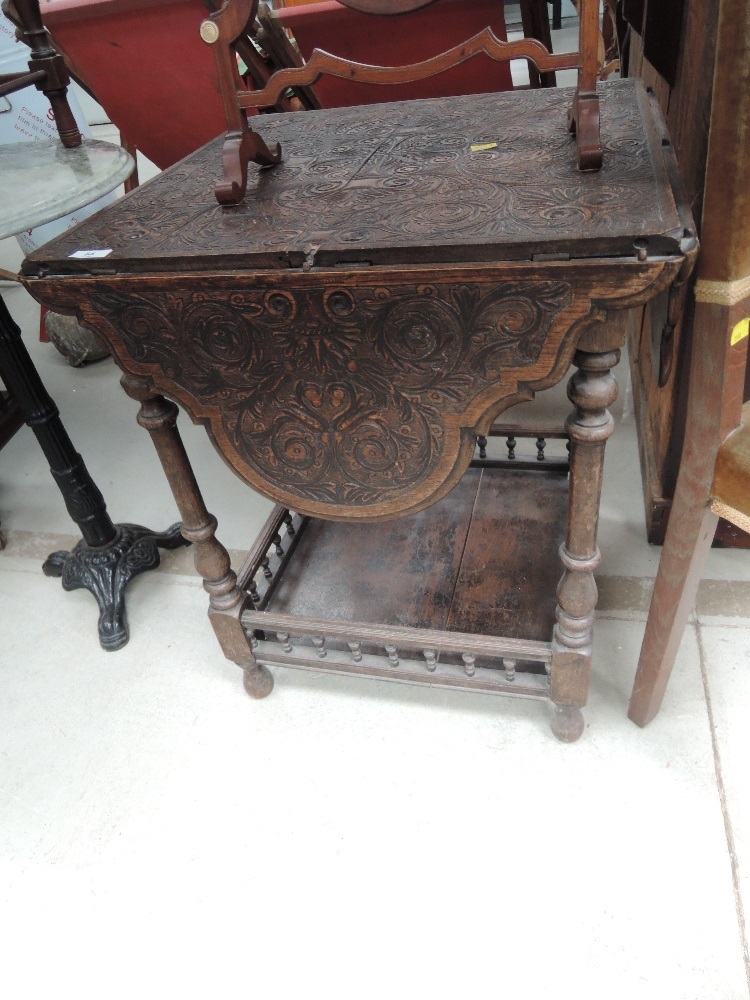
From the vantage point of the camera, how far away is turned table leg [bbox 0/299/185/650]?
5.28ft

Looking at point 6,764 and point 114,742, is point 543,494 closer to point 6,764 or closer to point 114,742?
point 114,742

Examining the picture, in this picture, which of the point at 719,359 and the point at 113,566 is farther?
the point at 113,566

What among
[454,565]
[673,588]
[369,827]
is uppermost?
[673,588]

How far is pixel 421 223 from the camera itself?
0.92 m

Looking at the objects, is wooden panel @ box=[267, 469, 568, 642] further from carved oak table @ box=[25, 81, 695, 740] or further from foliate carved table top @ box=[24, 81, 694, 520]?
foliate carved table top @ box=[24, 81, 694, 520]

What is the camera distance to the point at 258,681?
1475mm

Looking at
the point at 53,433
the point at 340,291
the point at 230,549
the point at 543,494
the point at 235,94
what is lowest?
the point at 230,549

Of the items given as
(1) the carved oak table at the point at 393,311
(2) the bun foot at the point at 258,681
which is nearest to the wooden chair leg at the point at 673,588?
(1) the carved oak table at the point at 393,311

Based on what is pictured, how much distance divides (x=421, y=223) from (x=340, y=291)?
133 millimetres

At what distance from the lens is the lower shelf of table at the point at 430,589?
4.23 feet

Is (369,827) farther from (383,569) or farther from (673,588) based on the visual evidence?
(673,588)

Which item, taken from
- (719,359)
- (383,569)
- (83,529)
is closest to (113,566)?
(83,529)

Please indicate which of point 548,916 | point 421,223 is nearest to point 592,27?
point 421,223

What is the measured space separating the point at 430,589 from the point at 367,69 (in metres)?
0.94
